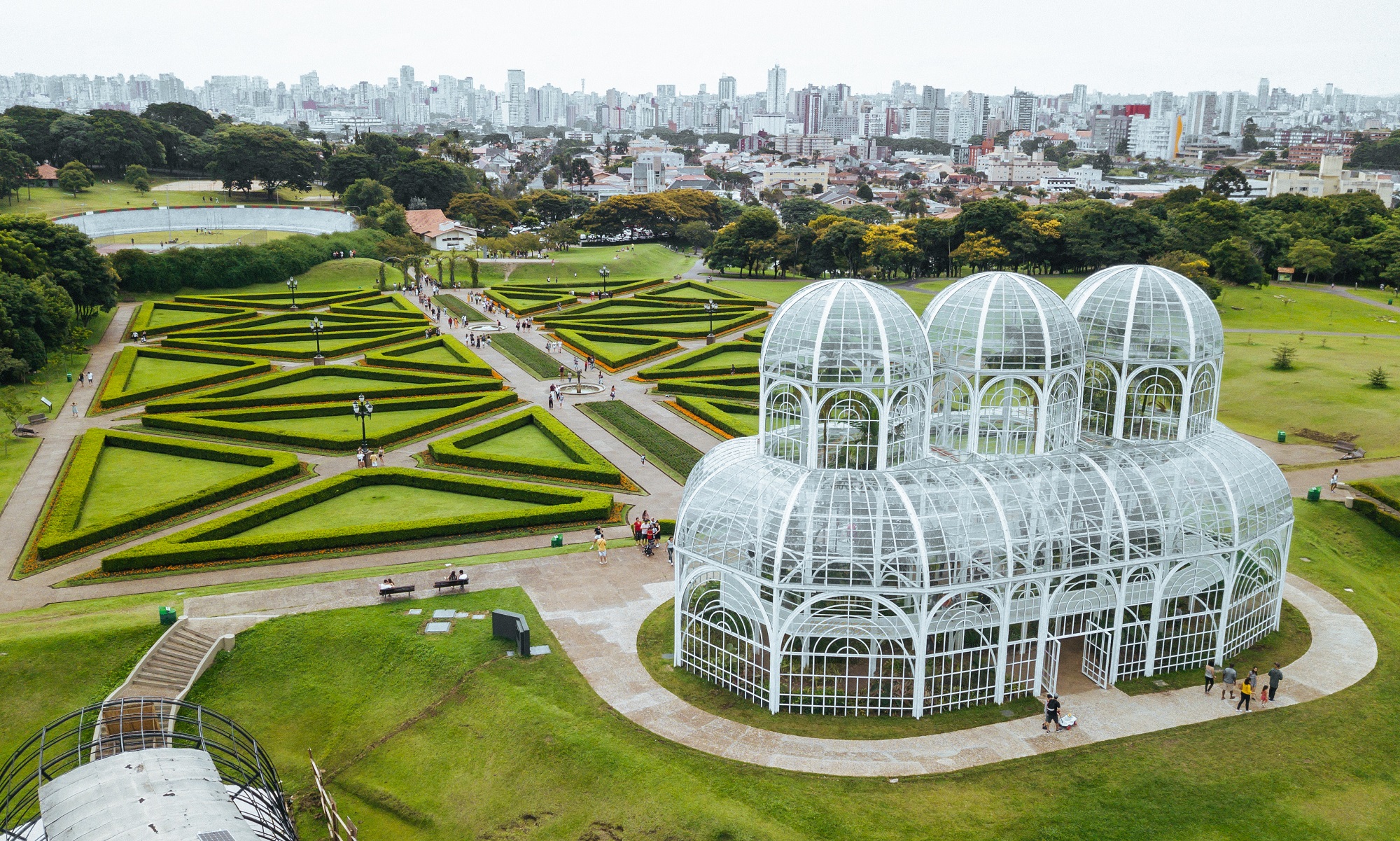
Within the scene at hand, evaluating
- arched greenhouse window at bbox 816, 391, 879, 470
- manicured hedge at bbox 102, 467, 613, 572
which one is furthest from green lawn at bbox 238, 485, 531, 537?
arched greenhouse window at bbox 816, 391, 879, 470

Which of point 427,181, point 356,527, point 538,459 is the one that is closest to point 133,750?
point 356,527

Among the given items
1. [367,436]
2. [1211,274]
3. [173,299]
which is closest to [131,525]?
[367,436]

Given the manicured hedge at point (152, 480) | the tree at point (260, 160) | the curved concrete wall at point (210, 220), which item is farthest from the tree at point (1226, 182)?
the manicured hedge at point (152, 480)

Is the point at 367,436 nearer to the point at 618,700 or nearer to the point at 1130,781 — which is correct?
the point at 618,700

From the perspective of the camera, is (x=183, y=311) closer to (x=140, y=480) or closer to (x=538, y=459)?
(x=140, y=480)

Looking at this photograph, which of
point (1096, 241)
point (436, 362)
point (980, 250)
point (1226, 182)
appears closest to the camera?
point (436, 362)

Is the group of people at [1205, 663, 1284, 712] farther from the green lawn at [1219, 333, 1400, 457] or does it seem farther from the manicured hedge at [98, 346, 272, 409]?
the manicured hedge at [98, 346, 272, 409]
